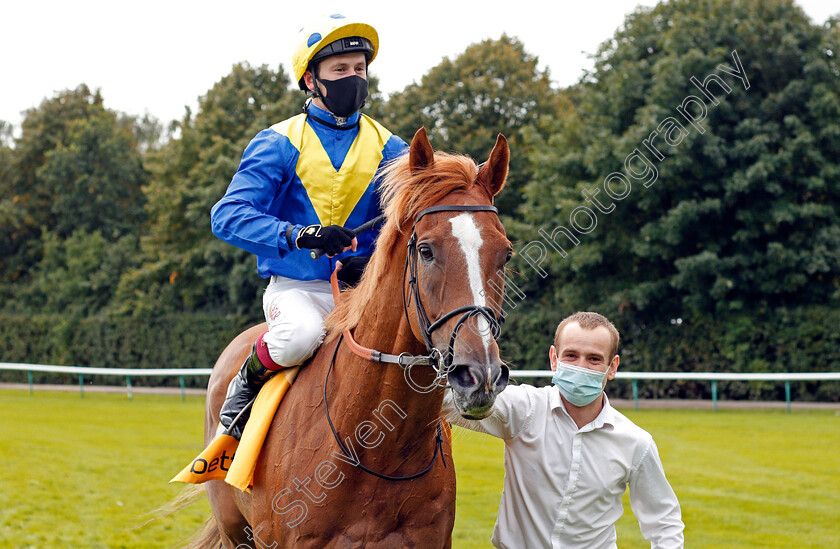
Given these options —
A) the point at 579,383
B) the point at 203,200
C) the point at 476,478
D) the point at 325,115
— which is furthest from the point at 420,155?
the point at 203,200

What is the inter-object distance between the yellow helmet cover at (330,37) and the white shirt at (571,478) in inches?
57.0

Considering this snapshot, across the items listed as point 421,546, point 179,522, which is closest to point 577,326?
point 421,546

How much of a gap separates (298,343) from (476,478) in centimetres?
593

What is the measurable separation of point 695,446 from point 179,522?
6.14m

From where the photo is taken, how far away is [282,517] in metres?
2.71

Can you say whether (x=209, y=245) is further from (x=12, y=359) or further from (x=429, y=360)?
(x=429, y=360)

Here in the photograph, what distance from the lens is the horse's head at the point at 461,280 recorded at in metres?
2.11

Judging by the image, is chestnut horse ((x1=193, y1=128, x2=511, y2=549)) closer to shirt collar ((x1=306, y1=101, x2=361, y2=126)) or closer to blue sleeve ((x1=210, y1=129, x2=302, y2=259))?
blue sleeve ((x1=210, y1=129, x2=302, y2=259))

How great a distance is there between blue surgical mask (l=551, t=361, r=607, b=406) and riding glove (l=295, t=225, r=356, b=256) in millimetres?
918

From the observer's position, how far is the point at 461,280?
2.22m

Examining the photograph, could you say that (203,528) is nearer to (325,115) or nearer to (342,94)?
(325,115)

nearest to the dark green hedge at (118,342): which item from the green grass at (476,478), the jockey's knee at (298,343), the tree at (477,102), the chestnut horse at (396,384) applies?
the tree at (477,102)

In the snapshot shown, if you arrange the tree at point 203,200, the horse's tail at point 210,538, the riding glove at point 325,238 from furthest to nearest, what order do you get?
the tree at point 203,200, the horse's tail at point 210,538, the riding glove at point 325,238

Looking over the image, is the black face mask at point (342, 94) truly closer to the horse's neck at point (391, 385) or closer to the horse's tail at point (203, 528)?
the horse's neck at point (391, 385)
